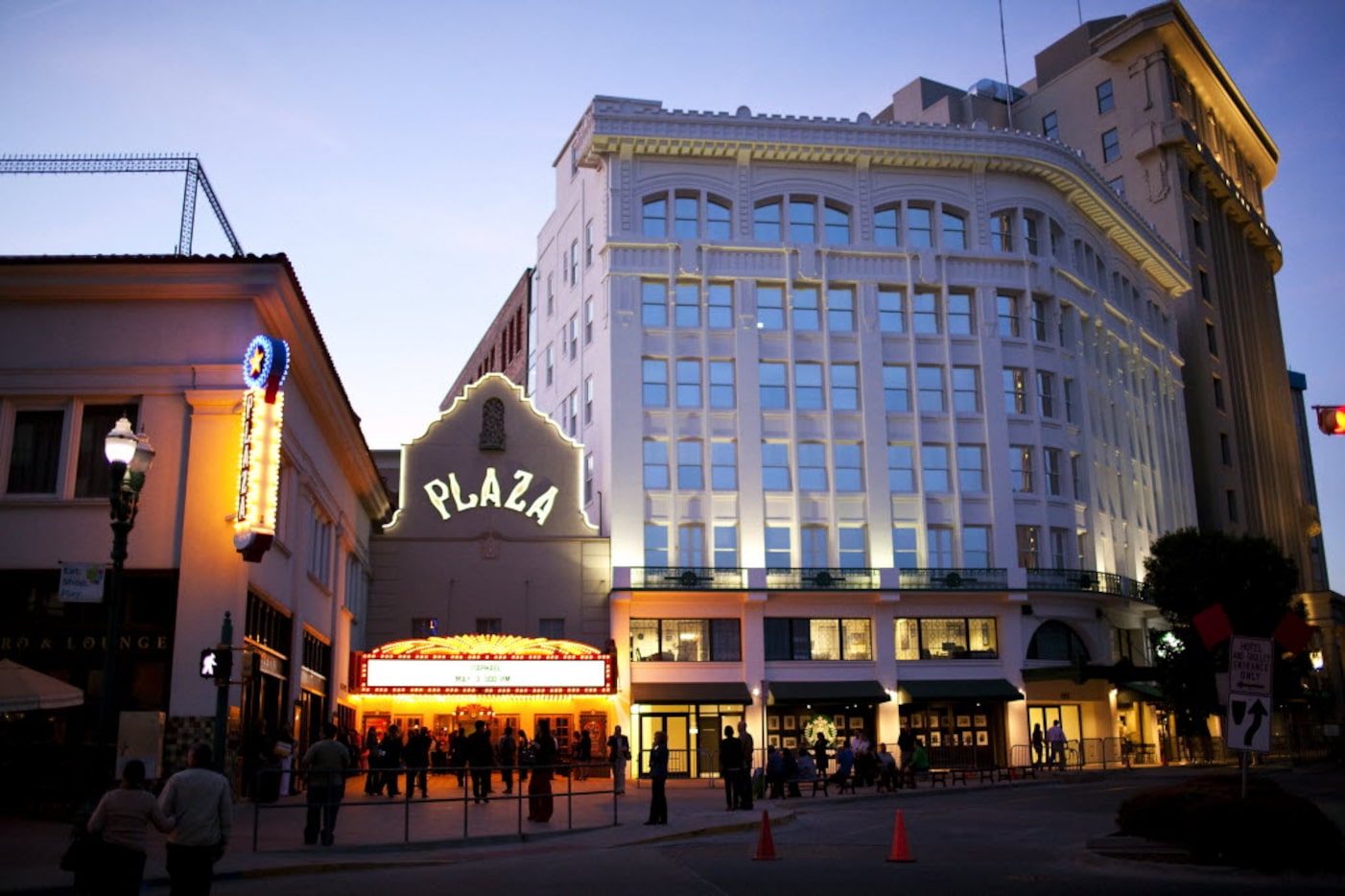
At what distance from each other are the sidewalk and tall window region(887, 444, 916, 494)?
78.6 ft

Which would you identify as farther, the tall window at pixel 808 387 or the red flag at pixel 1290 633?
the tall window at pixel 808 387

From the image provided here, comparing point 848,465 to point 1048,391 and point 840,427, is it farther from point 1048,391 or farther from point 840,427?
point 1048,391

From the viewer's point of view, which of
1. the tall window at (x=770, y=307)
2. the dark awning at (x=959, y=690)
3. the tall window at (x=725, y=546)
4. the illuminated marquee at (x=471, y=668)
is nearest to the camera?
the illuminated marquee at (x=471, y=668)

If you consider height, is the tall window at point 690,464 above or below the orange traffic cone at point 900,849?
above

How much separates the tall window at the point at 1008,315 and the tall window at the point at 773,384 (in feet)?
32.5

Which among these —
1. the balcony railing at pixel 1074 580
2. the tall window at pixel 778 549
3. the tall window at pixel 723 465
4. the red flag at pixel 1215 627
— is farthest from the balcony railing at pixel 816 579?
the red flag at pixel 1215 627

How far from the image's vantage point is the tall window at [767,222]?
54.6 meters

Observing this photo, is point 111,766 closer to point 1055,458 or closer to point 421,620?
point 421,620

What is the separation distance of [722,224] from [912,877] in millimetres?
41389

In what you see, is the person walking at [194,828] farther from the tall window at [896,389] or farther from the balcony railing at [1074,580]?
the balcony railing at [1074,580]

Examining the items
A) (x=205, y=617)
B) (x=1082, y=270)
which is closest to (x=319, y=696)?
(x=205, y=617)

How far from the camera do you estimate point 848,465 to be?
52719mm

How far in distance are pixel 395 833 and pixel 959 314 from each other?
39.6m

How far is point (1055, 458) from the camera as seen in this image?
55.3 m
